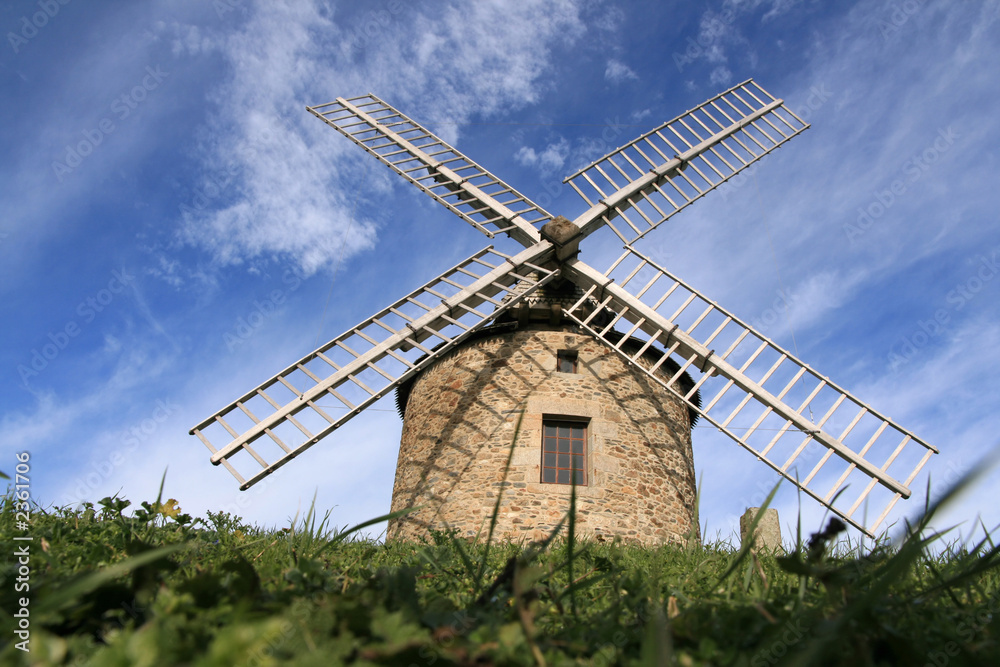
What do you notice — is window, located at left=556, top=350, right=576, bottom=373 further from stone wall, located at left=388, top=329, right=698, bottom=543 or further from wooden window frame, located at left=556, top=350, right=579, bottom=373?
stone wall, located at left=388, top=329, right=698, bottom=543

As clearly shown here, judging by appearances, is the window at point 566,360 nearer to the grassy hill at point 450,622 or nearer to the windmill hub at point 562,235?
the windmill hub at point 562,235

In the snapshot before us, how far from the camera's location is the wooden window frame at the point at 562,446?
28.4 feet

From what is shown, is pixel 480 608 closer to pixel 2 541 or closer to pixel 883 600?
pixel 883 600

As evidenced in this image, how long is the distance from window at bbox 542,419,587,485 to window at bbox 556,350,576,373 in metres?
0.94

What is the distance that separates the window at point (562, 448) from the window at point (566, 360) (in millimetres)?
943

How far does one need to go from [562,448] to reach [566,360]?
1.59 m

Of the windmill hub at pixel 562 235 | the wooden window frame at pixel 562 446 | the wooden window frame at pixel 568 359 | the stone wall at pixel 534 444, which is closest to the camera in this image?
the stone wall at pixel 534 444

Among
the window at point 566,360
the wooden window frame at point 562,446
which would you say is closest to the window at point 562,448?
the wooden window frame at point 562,446

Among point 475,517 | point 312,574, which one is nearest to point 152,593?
point 312,574

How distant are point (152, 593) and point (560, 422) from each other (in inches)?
309

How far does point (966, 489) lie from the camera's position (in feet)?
4.14

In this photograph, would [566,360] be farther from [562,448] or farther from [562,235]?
[562,235]

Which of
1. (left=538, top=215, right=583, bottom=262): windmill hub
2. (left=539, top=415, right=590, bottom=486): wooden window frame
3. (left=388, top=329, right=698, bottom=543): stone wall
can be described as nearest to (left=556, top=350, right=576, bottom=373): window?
(left=388, top=329, right=698, bottom=543): stone wall

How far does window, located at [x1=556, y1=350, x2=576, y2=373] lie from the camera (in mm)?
9664
